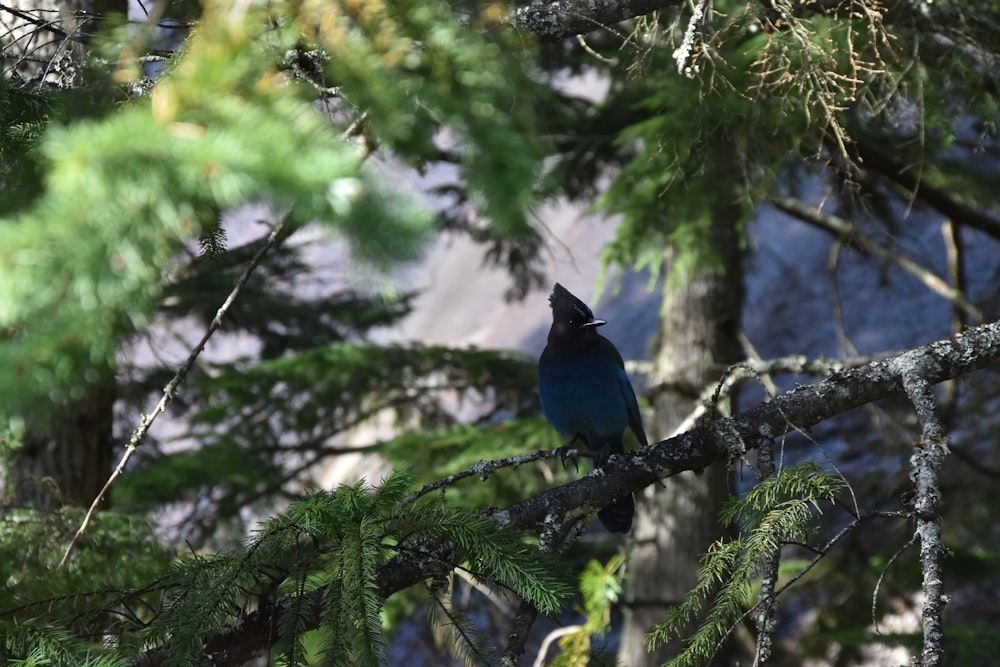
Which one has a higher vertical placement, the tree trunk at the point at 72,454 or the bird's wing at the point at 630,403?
the bird's wing at the point at 630,403

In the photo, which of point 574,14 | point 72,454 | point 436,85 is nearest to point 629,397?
point 574,14

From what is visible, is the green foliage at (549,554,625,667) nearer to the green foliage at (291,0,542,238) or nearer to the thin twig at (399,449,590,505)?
the thin twig at (399,449,590,505)

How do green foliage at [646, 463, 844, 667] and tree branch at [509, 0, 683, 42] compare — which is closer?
green foliage at [646, 463, 844, 667]

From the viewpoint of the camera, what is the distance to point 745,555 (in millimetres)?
2260

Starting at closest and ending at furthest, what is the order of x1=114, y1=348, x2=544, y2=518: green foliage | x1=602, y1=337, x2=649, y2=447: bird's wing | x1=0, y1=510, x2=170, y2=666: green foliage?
x1=0, y1=510, x2=170, y2=666: green foliage < x1=602, y1=337, x2=649, y2=447: bird's wing < x1=114, y1=348, x2=544, y2=518: green foliage

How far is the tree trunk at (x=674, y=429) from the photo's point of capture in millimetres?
7012

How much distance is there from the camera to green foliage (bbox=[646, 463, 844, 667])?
2.22 metres

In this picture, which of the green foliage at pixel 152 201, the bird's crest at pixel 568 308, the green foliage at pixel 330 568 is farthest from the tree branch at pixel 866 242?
the green foliage at pixel 152 201

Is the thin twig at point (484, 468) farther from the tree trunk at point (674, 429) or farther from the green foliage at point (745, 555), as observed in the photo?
the tree trunk at point (674, 429)

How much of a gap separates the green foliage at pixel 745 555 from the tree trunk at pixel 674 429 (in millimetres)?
4483

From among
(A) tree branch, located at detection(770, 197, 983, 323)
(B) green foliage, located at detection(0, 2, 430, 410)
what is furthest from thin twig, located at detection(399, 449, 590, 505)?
(A) tree branch, located at detection(770, 197, 983, 323)

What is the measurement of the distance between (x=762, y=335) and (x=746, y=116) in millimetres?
14429

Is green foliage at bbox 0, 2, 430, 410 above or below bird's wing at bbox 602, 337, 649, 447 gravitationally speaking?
below

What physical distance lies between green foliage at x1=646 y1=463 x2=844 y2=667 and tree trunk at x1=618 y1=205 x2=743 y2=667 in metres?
4.48
